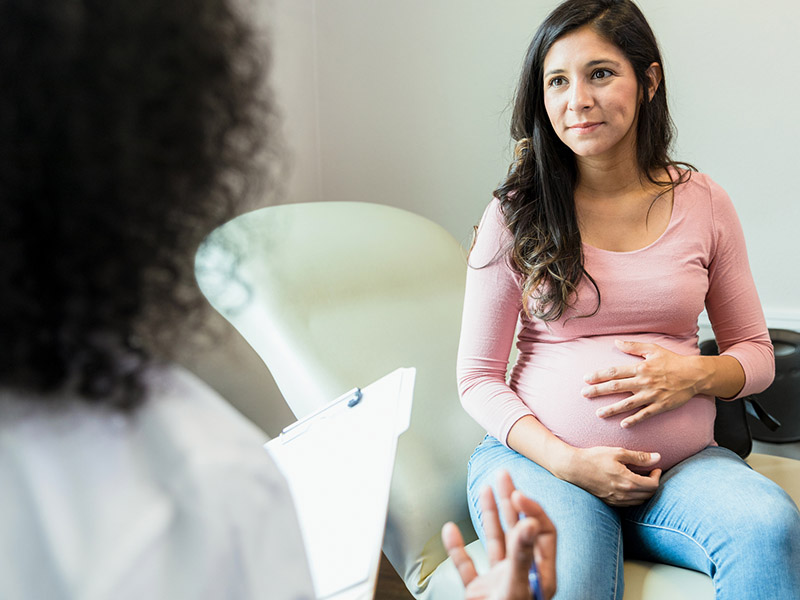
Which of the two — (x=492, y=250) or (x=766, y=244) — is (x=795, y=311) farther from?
(x=492, y=250)

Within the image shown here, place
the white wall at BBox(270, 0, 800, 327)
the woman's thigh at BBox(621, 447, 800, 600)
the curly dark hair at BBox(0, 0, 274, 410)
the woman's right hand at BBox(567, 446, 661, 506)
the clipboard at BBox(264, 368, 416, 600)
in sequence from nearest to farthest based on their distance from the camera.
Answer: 1. the curly dark hair at BBox(0, 0, 274, 410)
2. the clipboard at BBox(264, 368, 416, 600)
3. the woman's thigh at BBox(621, 447, 800, 600)
4. the woman's right hand at BBox(567, 446, 661, 506)
5. the white wall at BBox(270, 0, 800, 327)

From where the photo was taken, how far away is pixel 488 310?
117cm

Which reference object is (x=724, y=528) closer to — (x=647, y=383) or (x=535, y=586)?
(x=647, y=383)

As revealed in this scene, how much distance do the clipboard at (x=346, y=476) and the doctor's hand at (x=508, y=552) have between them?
4.2 inches

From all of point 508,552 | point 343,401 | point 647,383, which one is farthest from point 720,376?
point 508,552

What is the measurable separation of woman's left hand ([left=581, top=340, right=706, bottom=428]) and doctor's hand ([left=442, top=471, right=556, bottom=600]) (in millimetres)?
490

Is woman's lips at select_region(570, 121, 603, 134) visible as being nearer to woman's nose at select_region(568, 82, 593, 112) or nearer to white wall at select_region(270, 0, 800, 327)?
woman's nose at select_region(568, 82, 593, 112)

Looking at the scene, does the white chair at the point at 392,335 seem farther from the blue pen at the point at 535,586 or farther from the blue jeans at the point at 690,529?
the blue pen at the point at 535,586

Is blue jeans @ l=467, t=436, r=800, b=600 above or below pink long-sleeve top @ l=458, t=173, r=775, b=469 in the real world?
below

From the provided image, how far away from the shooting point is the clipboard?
71 centimetres

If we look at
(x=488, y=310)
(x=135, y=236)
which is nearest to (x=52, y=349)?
(x=135, y=236)

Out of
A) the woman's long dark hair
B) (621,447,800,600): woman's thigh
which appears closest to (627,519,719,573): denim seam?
(621,447,800,600): woman's thigh

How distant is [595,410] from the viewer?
1.07 metres

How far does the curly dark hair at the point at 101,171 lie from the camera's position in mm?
339
